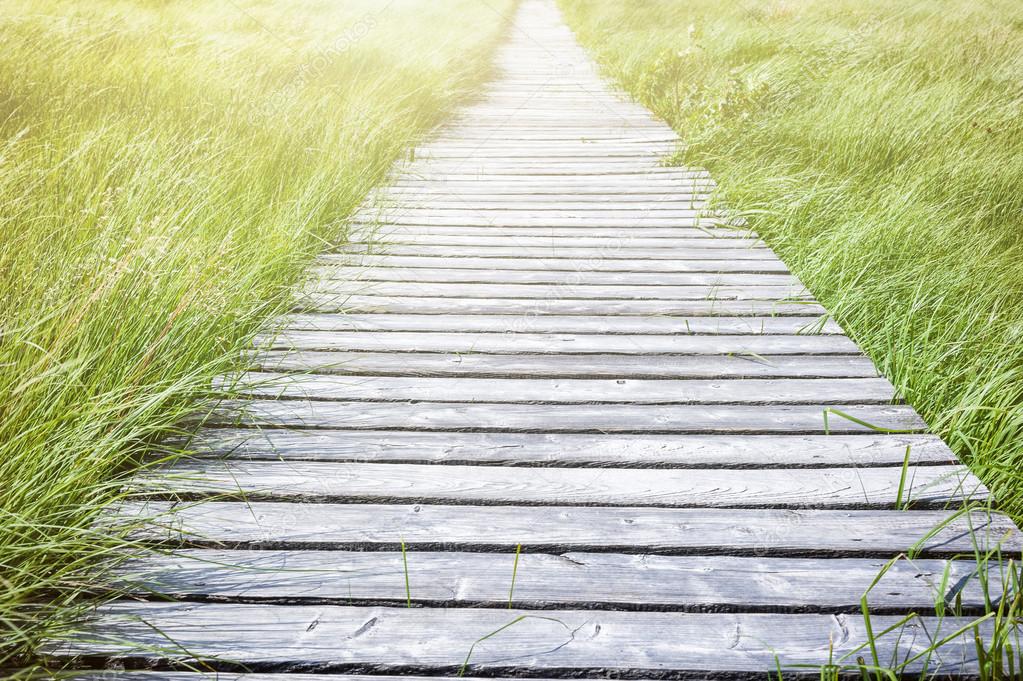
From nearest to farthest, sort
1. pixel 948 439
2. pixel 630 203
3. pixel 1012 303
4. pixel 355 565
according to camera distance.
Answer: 1. pixel 355 565
2. pixel 948 439
3. pixel 1012 303
4. pixel 630 203

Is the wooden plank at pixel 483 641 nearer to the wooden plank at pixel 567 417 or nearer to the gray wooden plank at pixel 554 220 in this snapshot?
the wooden plank at pixel 567 417

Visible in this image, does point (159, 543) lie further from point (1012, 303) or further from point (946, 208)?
point (946, 208)

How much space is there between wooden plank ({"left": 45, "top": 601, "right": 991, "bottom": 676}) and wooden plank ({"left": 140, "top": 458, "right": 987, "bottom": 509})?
36 cm

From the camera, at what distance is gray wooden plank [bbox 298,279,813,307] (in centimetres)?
296

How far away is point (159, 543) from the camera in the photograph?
5.08 feet

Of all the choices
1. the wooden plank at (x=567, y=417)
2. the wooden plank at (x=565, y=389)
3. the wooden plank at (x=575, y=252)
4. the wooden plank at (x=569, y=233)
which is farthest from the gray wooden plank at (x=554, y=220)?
the wooden plank at (x=567, y=417)

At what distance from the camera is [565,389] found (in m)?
2.27

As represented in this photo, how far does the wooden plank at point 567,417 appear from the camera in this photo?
80.7 inches

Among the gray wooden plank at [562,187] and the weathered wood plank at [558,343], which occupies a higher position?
the gray wooden plank at [562,187]

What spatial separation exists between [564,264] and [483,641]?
221 cm

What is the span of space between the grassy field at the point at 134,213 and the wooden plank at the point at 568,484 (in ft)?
0.81

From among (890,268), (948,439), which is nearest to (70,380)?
(948,439)

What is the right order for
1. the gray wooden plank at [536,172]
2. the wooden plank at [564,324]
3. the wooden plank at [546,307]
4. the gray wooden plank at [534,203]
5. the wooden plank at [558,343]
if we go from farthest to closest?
the gray wooden plank at [536,172] → the gray wooden plank at [534,203] → the wooden plank at [546,307] → the wooden plank at [564,324] → the wooden plank at [558,343]

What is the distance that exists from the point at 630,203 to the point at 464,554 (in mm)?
3104
